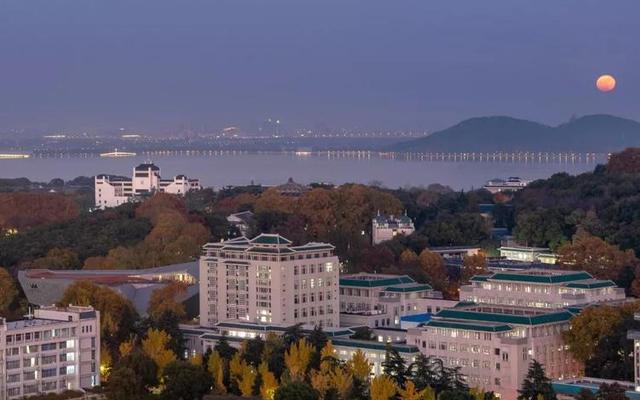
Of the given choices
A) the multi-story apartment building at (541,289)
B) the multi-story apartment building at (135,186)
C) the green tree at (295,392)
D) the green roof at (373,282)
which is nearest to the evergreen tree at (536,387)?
the green tree at (295,392)

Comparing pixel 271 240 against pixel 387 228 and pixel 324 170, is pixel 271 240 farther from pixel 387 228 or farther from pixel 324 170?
pixel 324 170

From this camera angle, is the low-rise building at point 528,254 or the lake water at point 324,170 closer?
the low-rise building at point 528,254

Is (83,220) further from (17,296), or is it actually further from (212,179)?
(212,179)

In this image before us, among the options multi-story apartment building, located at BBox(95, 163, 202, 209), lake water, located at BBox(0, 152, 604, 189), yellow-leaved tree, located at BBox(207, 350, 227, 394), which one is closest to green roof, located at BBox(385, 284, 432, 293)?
yellow-leaved tree, located at BBox(207, 350, 227, 394)

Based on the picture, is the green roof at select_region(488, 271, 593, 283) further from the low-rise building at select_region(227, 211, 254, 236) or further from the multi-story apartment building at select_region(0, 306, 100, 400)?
the low-rise building at select_region(227, 211, 254, 236)

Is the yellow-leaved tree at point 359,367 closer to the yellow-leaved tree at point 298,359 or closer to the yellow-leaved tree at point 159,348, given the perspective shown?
the yellow-leaved tree at point 298,359

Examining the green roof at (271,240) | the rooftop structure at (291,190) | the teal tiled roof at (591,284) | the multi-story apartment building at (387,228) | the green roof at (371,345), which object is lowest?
the green roof at (371,345)
